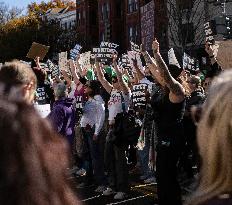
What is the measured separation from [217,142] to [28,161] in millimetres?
585

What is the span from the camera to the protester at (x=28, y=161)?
168 cm

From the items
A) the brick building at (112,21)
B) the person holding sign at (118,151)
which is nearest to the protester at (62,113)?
the person holding sign at (118,151)

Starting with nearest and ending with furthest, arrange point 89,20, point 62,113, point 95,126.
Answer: point 62,113, point 95,126, point 89,20

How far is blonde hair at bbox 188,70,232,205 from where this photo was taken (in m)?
1.77

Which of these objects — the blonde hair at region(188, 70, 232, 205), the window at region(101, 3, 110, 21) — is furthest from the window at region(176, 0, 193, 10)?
the blonde hair at region(188, 70, 232, 205)

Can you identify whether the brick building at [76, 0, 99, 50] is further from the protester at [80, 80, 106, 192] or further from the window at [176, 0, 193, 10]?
the protester at [80, 80, 106, 192]

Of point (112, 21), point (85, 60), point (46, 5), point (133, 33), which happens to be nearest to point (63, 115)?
point (85, 60)

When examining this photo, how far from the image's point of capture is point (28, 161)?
171cm

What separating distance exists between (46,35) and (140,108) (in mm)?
49606

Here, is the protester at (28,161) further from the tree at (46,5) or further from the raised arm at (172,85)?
the tree at (46,5)

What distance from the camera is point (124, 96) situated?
7.49 m

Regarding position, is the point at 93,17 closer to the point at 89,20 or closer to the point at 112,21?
the point at 89,20

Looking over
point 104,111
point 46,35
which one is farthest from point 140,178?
point 46,35

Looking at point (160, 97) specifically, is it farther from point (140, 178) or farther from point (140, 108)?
point (140, 178)
